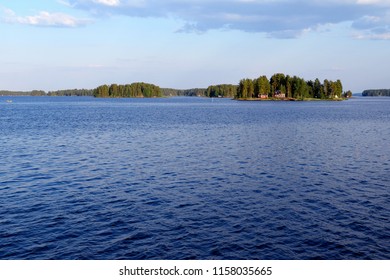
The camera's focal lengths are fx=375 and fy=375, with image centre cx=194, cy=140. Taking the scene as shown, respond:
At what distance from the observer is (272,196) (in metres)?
32.0

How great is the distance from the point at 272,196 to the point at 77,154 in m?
31.4

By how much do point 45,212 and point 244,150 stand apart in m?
35.5

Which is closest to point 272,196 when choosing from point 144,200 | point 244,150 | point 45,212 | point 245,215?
point 245,215

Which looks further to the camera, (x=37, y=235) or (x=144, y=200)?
(x=144, y=200)

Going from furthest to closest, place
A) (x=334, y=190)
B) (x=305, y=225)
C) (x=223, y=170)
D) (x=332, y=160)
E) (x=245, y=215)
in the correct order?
(x=332, y=160)
(x=223, y=170)
(x=334, y=190)
(x=245, y=215)
(x=305, y=225)

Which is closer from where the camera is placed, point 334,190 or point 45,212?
point 45,212

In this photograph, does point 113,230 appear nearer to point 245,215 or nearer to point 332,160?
point 245,215

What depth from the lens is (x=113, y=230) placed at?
2427 centimetres

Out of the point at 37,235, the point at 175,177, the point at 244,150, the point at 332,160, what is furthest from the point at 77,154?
the point at 332,160

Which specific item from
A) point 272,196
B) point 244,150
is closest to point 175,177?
point 272,196

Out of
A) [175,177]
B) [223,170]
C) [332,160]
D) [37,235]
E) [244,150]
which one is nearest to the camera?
[37,235]

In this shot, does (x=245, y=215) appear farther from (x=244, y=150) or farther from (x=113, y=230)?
(x=244, y=150)

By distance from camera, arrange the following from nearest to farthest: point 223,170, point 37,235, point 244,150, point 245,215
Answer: point 37,235 → point 245,215 → point 223,170 → point 244,150

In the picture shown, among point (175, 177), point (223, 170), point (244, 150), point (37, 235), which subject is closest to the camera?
point (37, 235)
